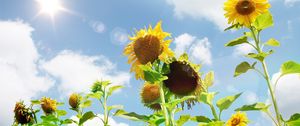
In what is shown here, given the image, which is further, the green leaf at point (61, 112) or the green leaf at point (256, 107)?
the green leaf at point (61, 112)

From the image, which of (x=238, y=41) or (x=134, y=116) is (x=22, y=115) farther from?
(x=238, y=41)

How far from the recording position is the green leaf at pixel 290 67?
4059 millimetres

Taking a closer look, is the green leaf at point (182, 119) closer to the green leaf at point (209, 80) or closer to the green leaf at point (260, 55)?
the green leaf at point (209, 80)

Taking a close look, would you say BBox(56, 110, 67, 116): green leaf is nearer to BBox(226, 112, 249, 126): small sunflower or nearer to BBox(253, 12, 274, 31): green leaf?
BBox(226, 112, 249, 126): small sunflower

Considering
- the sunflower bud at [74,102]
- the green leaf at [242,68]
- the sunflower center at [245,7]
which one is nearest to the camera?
the green leaf at [242,68]

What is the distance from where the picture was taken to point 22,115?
5.93 metres

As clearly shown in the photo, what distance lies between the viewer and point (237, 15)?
16.1ft

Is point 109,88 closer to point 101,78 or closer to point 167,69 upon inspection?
point 101,78

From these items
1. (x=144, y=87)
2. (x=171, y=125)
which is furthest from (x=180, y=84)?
(x=144, y=87)

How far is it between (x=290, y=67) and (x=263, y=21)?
64 cm

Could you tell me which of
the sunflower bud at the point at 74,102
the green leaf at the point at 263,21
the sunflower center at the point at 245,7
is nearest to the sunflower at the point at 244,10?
the sunflower center at the point at 245,7

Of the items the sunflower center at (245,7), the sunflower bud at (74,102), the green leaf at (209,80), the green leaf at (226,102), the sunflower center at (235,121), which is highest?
the sunflower center at (245,7)

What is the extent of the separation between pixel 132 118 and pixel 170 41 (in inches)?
36.3

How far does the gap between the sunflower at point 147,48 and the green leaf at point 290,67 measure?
4.23 feet
